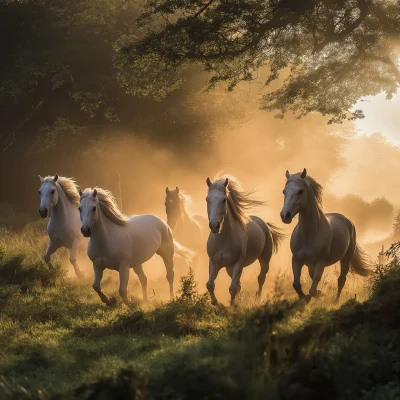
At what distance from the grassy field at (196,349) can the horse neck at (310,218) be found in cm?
136

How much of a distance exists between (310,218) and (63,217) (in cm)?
634

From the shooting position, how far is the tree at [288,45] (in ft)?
49.8

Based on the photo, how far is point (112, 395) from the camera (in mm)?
5492

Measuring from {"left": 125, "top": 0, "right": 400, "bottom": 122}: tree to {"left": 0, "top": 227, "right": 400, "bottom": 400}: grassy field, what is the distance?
20.5 feet

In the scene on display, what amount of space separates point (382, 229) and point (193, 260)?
21.4 m

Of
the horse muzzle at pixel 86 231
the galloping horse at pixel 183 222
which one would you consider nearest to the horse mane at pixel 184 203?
the galloping horse at pixel 183 222

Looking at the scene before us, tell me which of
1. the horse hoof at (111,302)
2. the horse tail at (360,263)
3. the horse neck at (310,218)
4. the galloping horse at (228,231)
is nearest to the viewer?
the galloping horse at (228,231)

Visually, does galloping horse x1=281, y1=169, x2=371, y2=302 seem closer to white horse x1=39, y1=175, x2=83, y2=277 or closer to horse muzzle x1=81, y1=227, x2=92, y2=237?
horse muzzle x1=81, y1=227, x2=92, y2=237

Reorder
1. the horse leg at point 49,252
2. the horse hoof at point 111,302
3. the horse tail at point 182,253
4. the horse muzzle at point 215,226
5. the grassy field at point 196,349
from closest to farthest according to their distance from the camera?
the grassy field at point 196,349, the horse muzzle at point 215,226, the horse hoof at point 111,302, the horse leg at point 49,252, the horse tail at point 182,253

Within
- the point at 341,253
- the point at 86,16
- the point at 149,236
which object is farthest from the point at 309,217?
the point at 86,16

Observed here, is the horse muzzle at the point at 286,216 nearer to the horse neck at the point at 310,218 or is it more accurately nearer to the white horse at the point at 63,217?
the horse neck at the point at 310,218

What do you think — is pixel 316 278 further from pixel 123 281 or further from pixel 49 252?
pixel 49 252

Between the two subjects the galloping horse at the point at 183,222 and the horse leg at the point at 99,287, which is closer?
the horse leg at the point at 99,287

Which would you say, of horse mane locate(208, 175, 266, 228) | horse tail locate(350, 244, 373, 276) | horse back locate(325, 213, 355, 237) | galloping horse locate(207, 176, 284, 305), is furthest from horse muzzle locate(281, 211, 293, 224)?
horse tail locate(350, 244, 373, 276)
